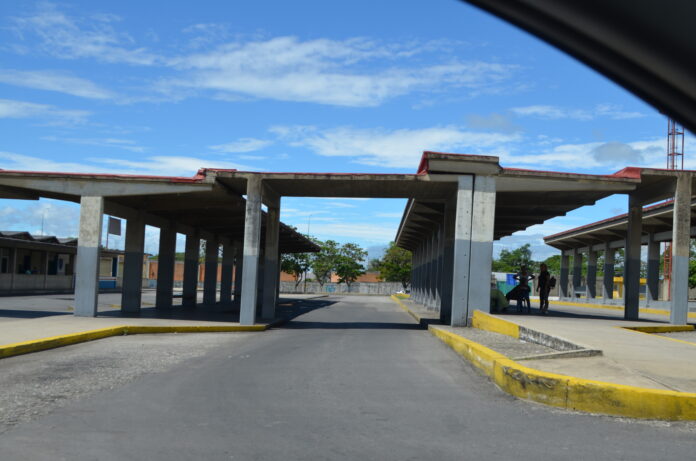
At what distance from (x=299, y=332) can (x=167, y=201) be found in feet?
27.9

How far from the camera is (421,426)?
6.25 m

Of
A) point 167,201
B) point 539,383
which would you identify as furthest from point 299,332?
point 539,383

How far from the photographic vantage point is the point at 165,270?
27422mm

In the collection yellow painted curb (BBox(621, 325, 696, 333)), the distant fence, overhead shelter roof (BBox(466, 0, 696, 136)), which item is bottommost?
the distant fence

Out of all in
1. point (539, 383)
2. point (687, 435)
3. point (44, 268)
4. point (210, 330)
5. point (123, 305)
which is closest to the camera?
point (687, 435)

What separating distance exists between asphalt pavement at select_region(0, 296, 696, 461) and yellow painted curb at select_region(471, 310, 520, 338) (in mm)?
4417

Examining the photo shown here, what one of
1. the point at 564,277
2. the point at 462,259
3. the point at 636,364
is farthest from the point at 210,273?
the point at 564,277

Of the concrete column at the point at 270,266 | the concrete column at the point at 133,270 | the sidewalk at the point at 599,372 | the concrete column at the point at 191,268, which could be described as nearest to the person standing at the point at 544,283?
the sidewalk at the point at 599,372

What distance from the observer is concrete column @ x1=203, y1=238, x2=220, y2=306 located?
113ft

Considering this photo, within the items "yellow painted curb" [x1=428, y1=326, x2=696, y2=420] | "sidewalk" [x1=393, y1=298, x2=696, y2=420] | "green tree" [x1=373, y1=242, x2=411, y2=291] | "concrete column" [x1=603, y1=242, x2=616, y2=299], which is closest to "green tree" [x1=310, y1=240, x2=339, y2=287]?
"green tree" [x1=373, y1=242, x2=411, y2=291]

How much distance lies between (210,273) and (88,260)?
16.0m

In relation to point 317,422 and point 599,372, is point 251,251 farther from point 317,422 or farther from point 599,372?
point 317,422

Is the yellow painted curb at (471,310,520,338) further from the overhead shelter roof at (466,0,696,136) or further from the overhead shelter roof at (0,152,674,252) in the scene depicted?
the overhead shelter roof at (466,0,696,136)

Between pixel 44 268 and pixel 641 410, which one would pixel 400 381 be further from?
pixel 44 268
